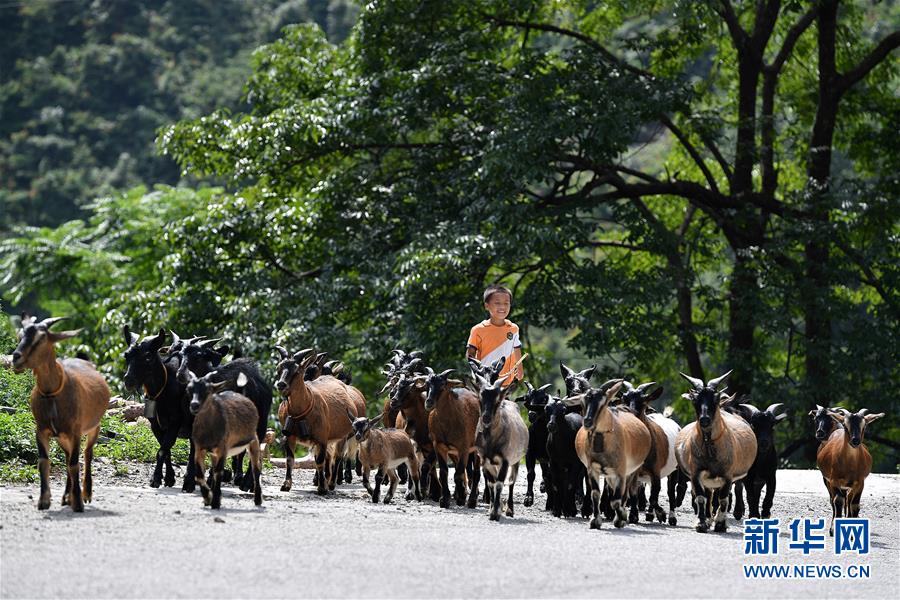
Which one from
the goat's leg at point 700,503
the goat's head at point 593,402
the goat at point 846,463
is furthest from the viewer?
the goat at point 846,463

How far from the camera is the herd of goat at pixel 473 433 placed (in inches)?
475

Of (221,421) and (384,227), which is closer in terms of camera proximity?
(221,421)

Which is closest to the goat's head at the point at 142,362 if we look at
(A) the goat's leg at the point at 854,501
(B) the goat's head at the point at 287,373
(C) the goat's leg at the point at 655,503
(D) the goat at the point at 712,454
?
(B) the goat's head at the point at 287,373

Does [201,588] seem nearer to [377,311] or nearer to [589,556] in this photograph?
[589,556]

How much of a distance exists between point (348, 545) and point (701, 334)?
15069mm

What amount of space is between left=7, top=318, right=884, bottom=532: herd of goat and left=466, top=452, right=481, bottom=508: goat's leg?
17 millimetres

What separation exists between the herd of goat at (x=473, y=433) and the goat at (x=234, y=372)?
2 centimetres

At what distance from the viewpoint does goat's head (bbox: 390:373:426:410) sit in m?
13.9

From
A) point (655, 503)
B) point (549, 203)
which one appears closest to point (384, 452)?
point (655, 503)

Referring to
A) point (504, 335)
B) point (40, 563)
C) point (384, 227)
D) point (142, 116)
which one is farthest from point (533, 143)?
point (142, 116)

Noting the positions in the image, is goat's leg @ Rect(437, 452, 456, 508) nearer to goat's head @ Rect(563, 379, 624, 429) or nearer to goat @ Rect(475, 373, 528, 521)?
goat @ Rect(475, 373, 528, 521)

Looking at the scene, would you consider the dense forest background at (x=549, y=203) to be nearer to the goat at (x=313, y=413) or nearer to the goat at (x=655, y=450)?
the goat at (x=313, y=413)

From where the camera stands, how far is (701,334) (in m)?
24.1

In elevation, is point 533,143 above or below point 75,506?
above
